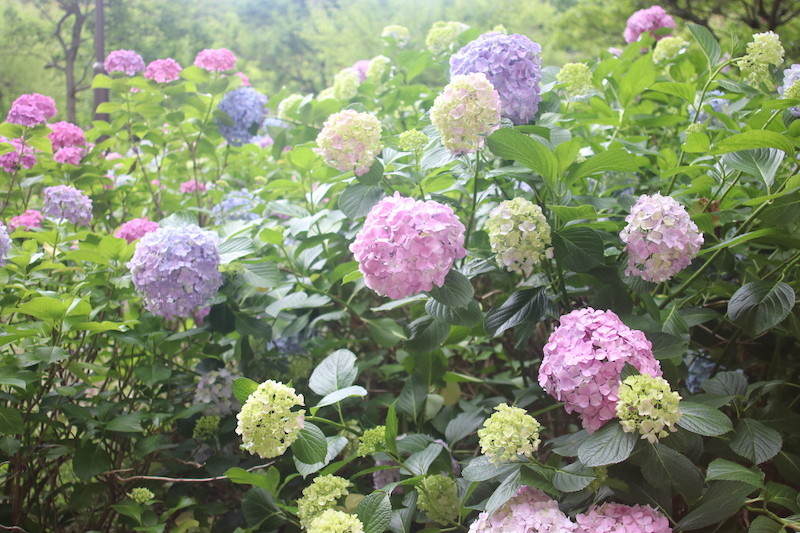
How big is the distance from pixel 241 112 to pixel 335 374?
1.18 metres

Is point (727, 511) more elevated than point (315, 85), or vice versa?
point (727, 511)

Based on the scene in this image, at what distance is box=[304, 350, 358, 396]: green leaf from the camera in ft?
3.34

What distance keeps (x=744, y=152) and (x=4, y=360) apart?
4.52 feet

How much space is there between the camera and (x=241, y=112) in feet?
6.33

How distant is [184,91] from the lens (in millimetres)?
1788

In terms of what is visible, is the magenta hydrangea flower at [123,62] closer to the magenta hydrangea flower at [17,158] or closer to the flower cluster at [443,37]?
the magenta hydrangea flower at [17,158]

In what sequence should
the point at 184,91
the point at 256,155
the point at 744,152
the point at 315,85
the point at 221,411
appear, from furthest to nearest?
the point at 315,85 → the point at 256,155 → the point at 184,91 → the point at 221,411 → the point at 744,152

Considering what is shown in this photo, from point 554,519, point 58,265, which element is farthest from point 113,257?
point 554,519

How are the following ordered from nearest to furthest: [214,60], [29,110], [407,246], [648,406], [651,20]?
[648,406] < [407,246] < [29,110] < [214,60] < [651,20]

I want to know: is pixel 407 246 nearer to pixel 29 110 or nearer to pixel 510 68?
pixel 510 68

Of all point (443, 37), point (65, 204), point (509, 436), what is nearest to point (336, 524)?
point (509, 436)

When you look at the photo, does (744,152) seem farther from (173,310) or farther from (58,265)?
(58,265)

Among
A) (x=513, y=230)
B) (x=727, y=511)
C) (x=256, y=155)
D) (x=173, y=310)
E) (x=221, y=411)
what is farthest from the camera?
(x=256, y=155)

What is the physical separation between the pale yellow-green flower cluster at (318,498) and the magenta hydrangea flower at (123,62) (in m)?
1.53
